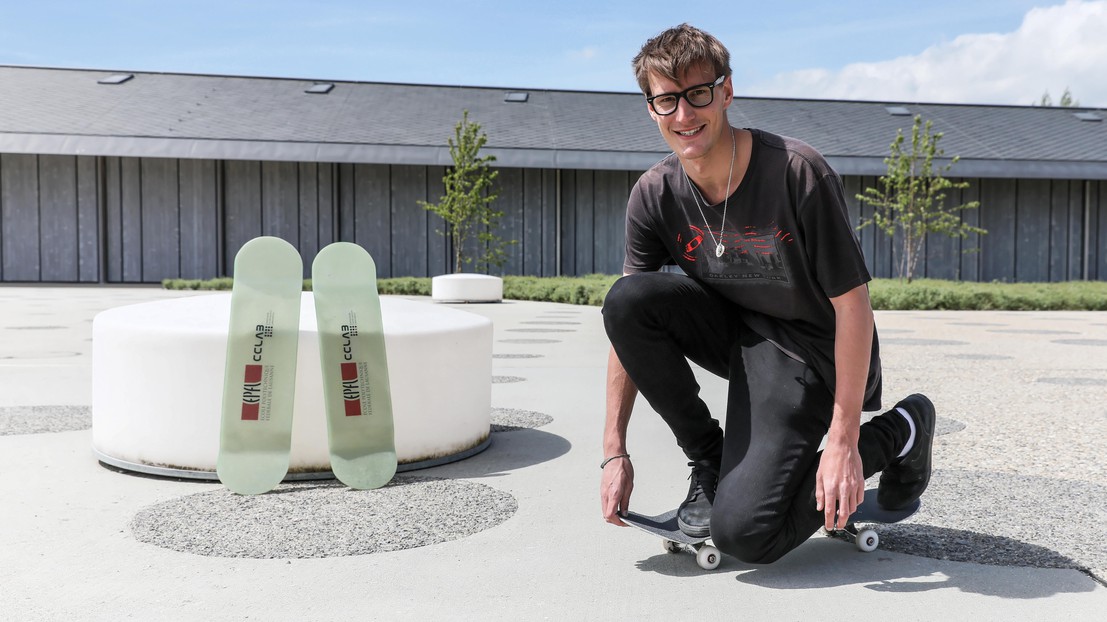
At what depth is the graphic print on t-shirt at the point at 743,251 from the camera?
2455 mm

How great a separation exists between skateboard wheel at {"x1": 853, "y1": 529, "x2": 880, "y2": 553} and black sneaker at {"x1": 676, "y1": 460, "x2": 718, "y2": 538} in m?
0.42

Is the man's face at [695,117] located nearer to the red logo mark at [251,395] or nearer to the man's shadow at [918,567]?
the man's shadow at [918,567]

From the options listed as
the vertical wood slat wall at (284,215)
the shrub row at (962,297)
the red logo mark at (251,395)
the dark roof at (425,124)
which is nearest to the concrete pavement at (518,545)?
the red logo mark at (251,395)

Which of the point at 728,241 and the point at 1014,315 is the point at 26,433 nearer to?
the point at 728,241

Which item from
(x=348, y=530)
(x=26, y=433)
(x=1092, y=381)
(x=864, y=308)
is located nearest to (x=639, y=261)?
(x=864, y=308)

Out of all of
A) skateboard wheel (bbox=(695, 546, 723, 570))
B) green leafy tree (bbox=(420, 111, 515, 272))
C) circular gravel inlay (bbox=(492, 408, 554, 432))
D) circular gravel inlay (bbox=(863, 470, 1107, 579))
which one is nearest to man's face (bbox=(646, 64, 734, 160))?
skateboard wheel (bbox=(695, 546, 723, 570))

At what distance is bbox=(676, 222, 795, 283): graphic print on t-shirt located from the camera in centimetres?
246

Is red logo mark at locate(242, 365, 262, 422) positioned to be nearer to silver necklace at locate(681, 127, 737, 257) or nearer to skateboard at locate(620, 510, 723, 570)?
skateboard at locate(620, 510, 723, 570)

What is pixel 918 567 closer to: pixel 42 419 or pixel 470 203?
pixel 42 419

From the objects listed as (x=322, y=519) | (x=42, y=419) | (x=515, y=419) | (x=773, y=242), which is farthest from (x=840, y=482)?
(x=42, y=419)

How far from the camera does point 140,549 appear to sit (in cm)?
262

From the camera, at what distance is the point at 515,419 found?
16.0ft

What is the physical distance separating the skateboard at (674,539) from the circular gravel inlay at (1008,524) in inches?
22.0

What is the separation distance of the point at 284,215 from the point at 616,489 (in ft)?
76.7
